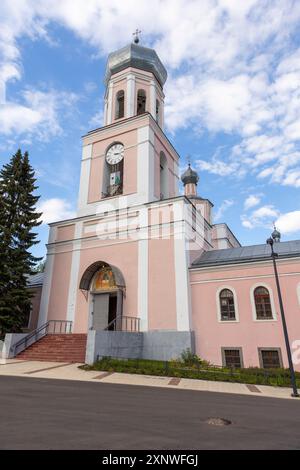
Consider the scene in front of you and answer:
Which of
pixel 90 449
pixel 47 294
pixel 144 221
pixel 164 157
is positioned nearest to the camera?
pixel 90 449

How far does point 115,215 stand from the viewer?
65.7 ft

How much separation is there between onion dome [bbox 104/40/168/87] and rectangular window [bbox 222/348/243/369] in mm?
22020

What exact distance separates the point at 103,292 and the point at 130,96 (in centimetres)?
1534

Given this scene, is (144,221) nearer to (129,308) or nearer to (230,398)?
(129,308)

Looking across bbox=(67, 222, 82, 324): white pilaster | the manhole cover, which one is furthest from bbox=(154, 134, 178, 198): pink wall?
the manhole cover

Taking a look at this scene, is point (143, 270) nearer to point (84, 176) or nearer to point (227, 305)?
point (227, 305)

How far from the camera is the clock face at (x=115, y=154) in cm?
2238

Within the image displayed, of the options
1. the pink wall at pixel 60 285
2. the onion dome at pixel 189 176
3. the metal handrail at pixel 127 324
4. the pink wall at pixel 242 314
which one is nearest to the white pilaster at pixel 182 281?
the pink wall at pixel 242 314

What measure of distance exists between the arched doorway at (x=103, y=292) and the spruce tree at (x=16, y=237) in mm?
3932

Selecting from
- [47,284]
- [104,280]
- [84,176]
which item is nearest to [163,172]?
[84,176]

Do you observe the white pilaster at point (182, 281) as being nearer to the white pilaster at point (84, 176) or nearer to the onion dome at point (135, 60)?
the white pilaster at point (84, 176)

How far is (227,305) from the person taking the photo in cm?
1622
